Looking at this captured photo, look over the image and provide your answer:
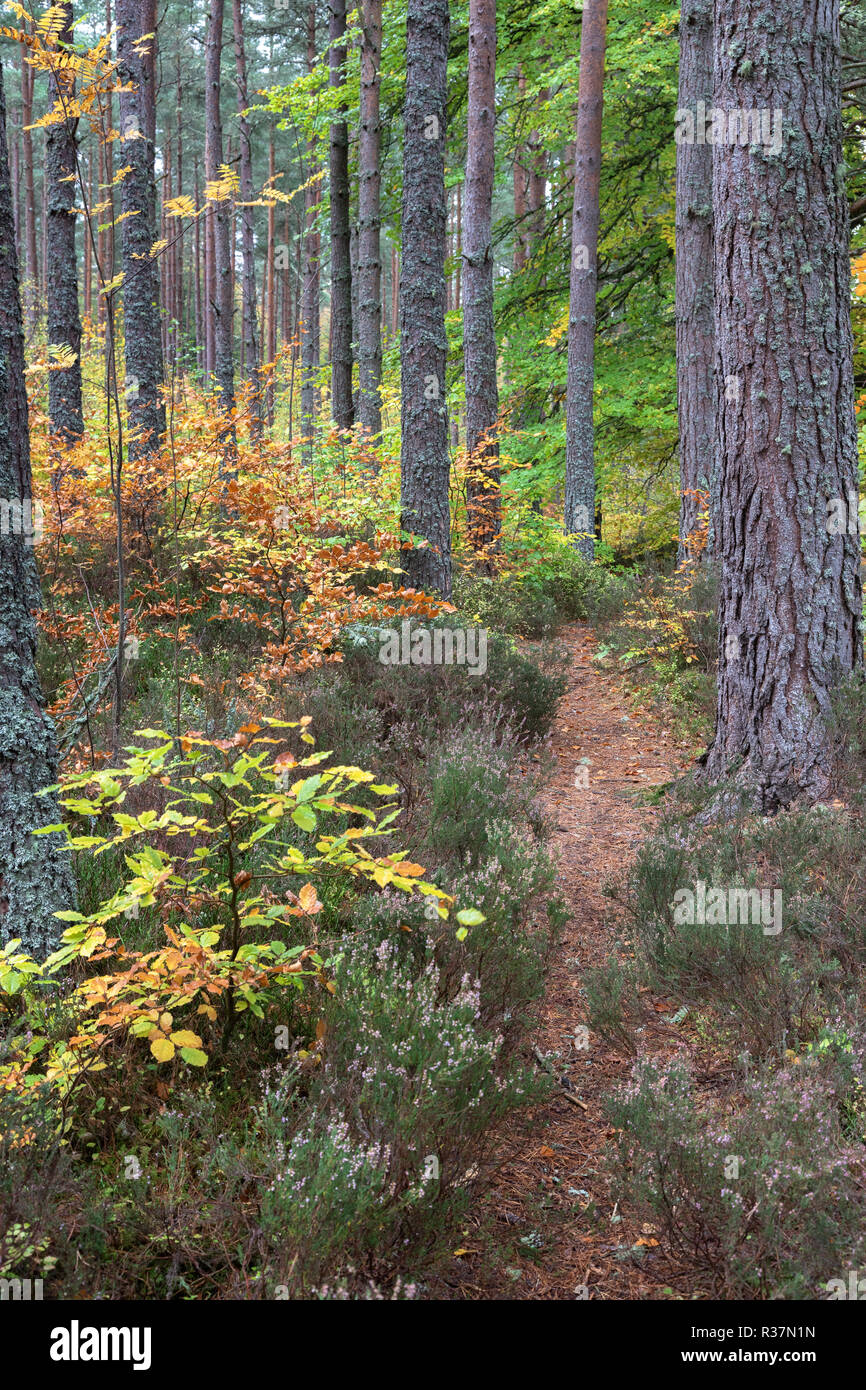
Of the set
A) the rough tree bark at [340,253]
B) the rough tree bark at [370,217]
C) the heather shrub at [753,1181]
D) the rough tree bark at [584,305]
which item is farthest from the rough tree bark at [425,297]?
the rough tree bark at [340,253]

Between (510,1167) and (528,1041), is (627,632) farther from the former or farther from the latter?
(510,1167)

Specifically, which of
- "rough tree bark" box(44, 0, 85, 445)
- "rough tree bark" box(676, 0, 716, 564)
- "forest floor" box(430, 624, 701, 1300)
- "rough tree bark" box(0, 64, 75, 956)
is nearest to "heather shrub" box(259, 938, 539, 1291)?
"forest floor" box(430, 624, 701, 1300)

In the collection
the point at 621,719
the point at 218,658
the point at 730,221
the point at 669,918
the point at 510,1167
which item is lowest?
the point at 510,1167

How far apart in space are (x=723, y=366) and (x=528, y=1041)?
3639 mm

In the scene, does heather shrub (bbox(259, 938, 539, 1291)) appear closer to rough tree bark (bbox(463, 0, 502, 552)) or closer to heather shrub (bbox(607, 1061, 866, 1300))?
heather shrub (bbox(607, 1061, 866, 1300))

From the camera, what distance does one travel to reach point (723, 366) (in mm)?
4855

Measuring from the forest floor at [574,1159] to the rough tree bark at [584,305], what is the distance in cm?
809

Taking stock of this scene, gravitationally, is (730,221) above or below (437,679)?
above

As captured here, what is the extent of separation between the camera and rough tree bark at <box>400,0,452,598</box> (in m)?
7.41

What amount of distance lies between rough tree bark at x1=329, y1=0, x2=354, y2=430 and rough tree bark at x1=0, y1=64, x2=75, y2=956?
11.6 meters

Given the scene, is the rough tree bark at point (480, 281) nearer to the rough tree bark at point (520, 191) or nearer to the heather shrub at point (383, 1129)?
the rough tree bark at point (520, 191)

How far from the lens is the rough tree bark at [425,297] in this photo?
741 centimetres
